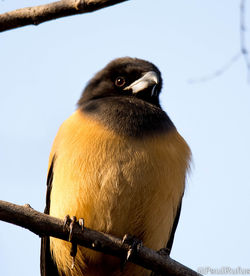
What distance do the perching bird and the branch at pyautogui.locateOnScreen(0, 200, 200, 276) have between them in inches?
24.6

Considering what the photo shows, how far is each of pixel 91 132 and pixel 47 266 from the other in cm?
189

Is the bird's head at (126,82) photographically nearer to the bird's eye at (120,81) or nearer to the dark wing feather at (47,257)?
the bird's eye at (120,81)

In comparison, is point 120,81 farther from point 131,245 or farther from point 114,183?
point 131,245

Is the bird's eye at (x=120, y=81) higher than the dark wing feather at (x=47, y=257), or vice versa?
the bird's eye at (x=120, y=81)

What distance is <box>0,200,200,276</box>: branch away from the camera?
13.7 ft

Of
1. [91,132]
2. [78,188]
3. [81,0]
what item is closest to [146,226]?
[78,188]

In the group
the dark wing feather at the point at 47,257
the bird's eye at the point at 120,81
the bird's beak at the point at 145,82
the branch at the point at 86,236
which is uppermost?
the bird's eye at the point at 120,81

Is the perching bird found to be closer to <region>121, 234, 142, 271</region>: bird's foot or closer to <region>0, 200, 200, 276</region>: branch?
<region>121, 234, 142, 271</region>: bird's foot

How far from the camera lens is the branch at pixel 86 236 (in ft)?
13.7

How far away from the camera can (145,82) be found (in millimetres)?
6535

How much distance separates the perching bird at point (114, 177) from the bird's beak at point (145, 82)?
12.3 inches

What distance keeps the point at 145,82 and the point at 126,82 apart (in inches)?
12.3

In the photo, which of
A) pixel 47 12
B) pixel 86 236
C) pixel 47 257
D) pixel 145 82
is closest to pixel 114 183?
pixel 86 236

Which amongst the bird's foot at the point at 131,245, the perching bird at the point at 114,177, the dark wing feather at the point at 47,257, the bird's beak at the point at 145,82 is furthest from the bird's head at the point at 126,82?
the bird's foot at the point at 131,245
